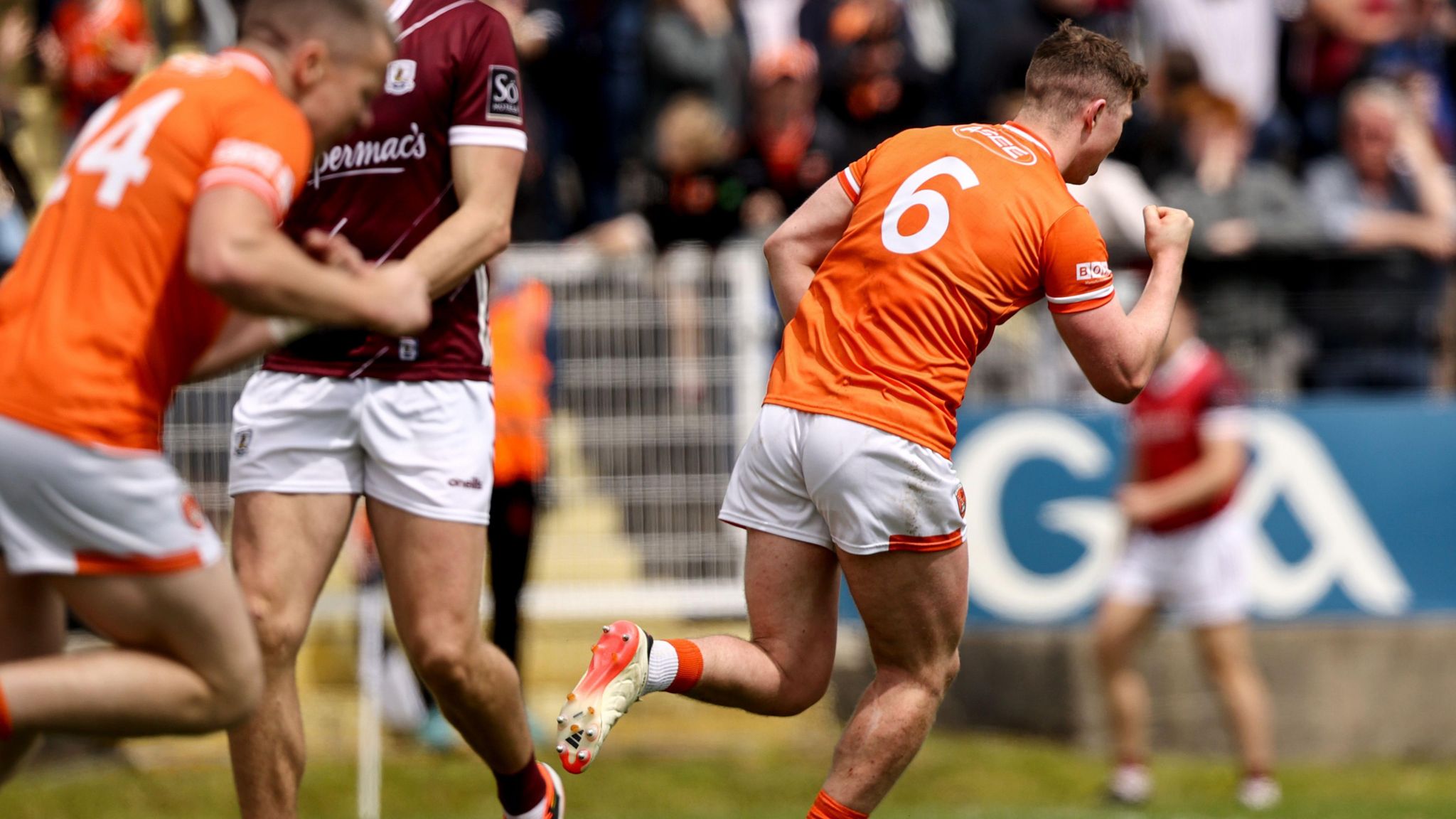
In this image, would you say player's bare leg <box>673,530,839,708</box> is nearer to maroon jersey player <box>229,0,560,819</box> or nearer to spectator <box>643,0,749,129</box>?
maroon jersey player <box>229,0,560,819</box>

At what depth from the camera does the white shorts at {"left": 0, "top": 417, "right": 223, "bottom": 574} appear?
404 cm

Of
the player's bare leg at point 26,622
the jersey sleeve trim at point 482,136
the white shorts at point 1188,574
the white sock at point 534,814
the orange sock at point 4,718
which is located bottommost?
the white shorts at point 1188,574

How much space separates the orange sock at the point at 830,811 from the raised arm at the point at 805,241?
57.2 inches

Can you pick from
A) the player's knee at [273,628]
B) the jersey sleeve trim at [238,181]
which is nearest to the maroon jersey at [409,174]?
the player's knee at [273,628]

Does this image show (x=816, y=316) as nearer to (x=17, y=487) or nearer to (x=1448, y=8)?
(x=17, y=487)

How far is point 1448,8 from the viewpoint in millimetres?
13945

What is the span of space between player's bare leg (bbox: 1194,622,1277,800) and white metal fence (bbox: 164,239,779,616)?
275 cm

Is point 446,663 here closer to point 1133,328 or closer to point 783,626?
point 783,626

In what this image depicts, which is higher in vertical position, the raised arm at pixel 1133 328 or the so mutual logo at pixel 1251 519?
the raised arm at pixel 1133 328

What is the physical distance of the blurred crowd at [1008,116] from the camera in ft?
36.7

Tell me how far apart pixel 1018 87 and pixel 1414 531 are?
3.89m

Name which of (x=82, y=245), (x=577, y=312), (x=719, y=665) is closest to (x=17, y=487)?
(x=82, y=245)

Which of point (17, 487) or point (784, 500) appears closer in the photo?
point (17, 487)

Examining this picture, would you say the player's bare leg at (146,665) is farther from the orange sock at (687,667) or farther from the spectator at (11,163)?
the spectator at (11,163)
